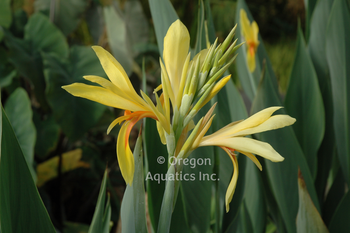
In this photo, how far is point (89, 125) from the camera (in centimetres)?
104

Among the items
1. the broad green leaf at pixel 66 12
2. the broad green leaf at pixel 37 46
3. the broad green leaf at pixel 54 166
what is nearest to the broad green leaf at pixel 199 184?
the broad green leaf at pixel 54 166

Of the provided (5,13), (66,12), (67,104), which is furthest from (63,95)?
(66,12)

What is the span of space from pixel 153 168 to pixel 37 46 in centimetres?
103

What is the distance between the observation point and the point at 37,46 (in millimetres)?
1201

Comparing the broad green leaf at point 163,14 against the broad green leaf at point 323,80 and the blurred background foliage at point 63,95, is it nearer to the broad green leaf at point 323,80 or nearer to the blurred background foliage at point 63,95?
the blurred background foliage at point 63,95

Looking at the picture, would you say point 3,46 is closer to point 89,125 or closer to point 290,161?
point 89,125

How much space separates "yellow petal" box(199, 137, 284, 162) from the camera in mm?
212

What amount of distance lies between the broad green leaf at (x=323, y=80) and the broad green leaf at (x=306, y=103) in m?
0.09

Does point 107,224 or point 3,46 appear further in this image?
point 3,46

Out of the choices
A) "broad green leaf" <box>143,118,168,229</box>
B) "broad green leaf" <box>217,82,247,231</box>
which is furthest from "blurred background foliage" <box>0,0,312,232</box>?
"broad green leaf" <box>143,118,168,229</box>

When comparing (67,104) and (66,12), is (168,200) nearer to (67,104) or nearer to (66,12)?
(67,104)

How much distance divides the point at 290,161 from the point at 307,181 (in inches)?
2.0

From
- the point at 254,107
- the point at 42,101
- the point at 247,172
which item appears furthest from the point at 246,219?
the point at 42,101

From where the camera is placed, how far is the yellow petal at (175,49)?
263mm
